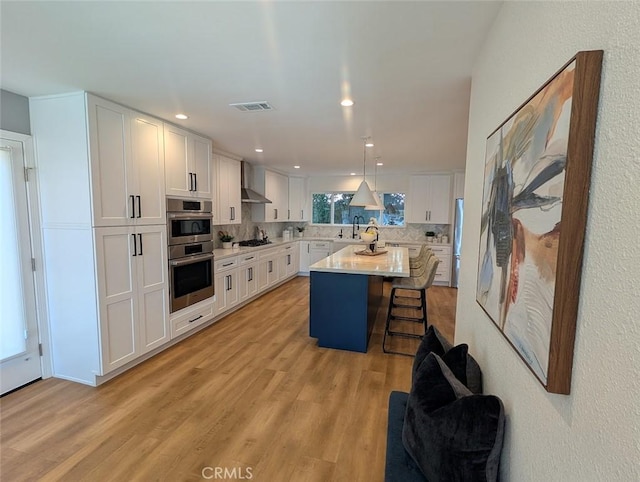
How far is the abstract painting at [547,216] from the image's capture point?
688 millimetres

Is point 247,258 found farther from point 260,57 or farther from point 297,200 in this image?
point 260,57

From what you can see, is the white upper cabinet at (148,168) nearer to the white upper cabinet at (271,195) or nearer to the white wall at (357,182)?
the white upper cabinet at (271,195)

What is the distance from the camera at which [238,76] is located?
7.01ft

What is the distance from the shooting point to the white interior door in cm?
254

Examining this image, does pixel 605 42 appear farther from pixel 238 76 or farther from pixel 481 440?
pixel 238 76

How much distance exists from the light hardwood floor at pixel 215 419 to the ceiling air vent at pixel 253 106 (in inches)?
94.8

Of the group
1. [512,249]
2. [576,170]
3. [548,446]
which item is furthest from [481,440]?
[576,170]

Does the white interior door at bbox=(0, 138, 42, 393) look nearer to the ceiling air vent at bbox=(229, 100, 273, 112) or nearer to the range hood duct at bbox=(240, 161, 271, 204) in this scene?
the ceiling air vent at bbox=(229, 100, 273, 112)

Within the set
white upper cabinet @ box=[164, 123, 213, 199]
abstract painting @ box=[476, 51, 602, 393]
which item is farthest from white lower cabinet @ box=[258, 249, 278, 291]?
abstract painting @ box=[476, 51, 602, 393]

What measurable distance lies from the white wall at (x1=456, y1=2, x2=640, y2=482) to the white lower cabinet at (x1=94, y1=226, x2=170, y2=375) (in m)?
2.98

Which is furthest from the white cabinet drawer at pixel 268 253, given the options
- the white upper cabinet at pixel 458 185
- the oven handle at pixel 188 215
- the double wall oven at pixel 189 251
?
the white upper cabinet at pixel 458 185

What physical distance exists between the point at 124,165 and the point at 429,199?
5539 millimetres

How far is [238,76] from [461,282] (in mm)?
2074

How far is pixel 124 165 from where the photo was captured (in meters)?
2.80
